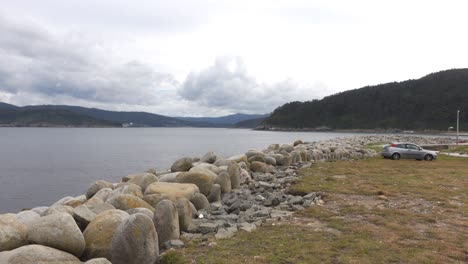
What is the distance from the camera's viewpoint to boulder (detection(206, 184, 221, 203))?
1430cm

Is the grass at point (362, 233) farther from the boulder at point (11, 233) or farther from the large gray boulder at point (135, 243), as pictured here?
the boulder at point (11, 233)

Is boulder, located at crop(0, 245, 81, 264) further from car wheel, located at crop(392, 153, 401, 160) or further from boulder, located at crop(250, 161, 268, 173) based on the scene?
car wheel, located at crop(392, 153, 401, 160)

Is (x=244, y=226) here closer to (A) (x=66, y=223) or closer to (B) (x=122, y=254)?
(B) (x=122, y=254)

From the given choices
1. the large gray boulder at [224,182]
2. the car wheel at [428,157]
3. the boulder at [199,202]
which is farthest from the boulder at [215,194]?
the car wheel at [428,157]

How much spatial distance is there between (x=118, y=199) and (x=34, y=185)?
2537cm

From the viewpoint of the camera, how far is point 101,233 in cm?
845

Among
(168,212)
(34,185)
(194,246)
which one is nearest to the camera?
(194,246)

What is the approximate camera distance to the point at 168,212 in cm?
920

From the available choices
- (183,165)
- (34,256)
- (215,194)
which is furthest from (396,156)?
(34,256)

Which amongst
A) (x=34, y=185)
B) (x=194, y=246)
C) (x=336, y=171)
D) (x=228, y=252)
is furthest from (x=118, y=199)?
(x=34, y=185)

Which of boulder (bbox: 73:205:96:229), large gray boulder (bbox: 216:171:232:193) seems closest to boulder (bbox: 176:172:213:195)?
large gray boulder (bbox: 216:171:232:193)

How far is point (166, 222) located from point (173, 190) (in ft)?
12.6

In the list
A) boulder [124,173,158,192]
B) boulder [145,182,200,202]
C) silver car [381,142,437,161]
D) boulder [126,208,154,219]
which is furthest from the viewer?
silver car [381,142,437,161]

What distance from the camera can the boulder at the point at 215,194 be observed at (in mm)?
14305
